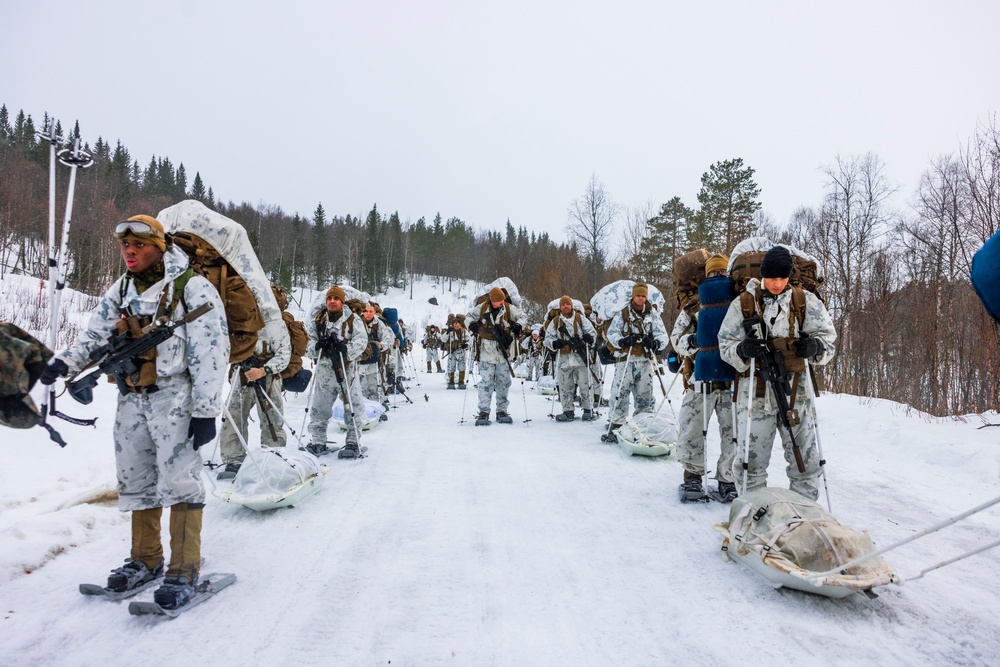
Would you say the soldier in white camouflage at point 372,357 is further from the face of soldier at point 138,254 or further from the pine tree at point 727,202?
the pine tree at point 727,202

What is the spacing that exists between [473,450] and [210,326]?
15.7ft

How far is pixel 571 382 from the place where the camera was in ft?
34.1

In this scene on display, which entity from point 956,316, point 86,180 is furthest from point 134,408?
point 86,180

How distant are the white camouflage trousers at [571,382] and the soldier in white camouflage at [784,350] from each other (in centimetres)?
591

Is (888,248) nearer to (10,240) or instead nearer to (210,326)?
(210,326)

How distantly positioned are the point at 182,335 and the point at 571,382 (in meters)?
8.04

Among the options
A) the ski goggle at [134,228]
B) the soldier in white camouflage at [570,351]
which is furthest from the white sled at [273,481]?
the soldier in white camouflage at [570,351]

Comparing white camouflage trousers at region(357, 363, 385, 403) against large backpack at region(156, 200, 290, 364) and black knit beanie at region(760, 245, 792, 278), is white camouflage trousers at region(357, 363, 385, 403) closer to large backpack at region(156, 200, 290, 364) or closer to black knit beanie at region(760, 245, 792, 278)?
large backpack at region(156, 200, 290, 364)

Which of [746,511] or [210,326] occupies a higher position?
[210,326]

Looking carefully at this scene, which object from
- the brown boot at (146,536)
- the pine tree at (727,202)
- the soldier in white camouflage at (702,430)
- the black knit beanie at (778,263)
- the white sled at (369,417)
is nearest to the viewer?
the brown boot at (146,536)

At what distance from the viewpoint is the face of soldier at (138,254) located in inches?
122

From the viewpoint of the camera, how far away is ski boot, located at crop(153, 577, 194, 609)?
2961 millimetres

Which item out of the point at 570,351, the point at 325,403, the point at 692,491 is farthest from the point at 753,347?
the point at 570,351

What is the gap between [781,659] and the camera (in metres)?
2.53
